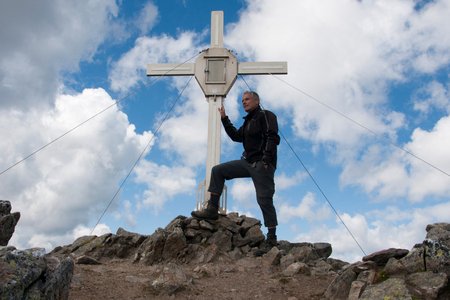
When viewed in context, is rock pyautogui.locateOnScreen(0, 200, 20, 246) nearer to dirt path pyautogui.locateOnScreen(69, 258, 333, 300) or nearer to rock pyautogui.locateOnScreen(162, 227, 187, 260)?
dirt path pyautogui.locateOnScreen(69, 258, 333, 300)

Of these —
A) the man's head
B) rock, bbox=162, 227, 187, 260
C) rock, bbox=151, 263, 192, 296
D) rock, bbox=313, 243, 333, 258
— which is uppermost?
the man's head

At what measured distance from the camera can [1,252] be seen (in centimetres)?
517

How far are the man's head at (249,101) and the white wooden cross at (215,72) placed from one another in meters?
1.84

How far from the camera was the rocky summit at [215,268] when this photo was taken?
543cm

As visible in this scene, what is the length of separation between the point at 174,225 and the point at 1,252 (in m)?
5.95

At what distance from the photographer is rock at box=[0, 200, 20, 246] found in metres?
9.27

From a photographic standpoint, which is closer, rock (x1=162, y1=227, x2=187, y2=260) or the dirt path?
the dirt path

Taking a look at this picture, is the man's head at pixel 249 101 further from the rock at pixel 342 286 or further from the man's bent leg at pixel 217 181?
the rock at pixel 342 286

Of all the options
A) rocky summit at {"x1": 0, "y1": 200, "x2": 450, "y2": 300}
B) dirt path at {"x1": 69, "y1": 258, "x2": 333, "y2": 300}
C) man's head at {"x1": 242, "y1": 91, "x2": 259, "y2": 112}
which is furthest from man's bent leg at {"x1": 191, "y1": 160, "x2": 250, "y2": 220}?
dirt path at {"x1": 69, "y1": 258, "x2": 333, "y2": 300}

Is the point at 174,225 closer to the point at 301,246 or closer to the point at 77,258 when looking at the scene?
the point at 77,258

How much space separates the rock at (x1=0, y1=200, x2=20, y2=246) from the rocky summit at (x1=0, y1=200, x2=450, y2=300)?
1472 mm

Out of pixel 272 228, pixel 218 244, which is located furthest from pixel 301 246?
pixel 218 244

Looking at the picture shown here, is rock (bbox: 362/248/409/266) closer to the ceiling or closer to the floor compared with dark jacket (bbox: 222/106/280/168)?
closer to the floor

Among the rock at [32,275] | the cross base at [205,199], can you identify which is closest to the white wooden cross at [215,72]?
the cross base at [205,199]
